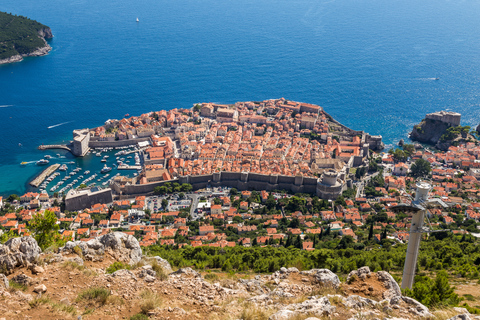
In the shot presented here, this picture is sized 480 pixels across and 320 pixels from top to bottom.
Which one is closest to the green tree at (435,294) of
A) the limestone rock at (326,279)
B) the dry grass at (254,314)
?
the limestone rock at (326,279)

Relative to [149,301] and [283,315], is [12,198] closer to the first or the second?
[149,301]

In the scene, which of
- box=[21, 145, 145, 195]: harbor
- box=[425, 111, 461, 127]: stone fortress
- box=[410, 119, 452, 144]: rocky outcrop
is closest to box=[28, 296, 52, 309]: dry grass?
box=[21, 145, 145, 195]: harbor

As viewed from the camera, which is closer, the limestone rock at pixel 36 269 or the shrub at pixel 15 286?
the shrub at pixel 15 286

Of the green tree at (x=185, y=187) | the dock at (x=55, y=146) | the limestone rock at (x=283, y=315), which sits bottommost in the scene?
the green tree at (x=185, y=187)

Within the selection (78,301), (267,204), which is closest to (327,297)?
(78,301)

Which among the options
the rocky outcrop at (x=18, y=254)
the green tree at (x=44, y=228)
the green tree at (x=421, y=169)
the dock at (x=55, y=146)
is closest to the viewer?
the rocky outcrop at (x=18, y=254)

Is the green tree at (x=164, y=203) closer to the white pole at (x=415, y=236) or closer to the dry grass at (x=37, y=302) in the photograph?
the white pole at (x=415, y=236)

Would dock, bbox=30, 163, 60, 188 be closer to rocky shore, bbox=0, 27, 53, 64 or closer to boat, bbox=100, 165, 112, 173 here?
boat, bbox=100, 165, 112, 173
